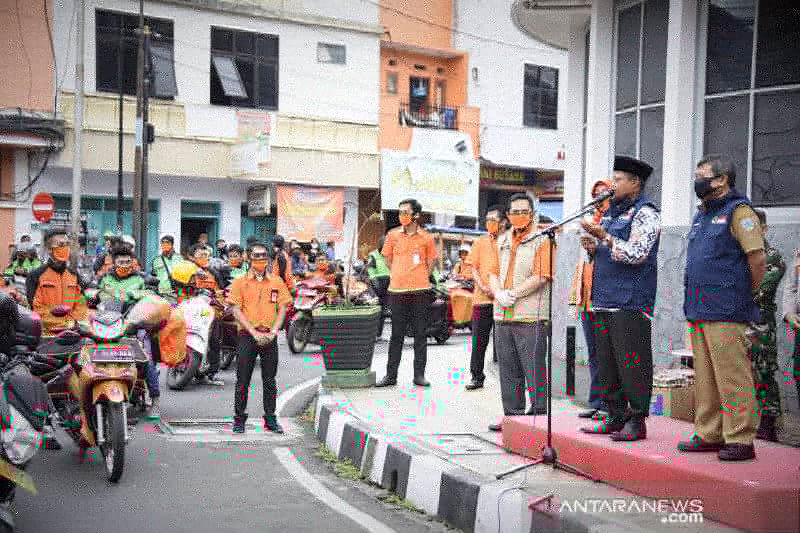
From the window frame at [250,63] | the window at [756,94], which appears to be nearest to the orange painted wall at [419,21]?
the window frame at [250,63]

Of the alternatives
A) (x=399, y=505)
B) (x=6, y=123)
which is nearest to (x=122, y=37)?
(x=6, y=123)

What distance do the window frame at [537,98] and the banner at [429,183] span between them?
403 cm

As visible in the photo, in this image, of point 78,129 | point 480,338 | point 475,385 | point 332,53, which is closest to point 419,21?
point 332,53

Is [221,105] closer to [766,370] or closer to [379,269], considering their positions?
[379,269]

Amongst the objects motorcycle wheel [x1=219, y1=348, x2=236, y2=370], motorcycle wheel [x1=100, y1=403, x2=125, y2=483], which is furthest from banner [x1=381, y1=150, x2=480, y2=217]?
motorcycle wheel [x1=100, y1=403, x2=125, y2=483]

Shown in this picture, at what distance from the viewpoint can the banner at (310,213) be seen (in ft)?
98.1

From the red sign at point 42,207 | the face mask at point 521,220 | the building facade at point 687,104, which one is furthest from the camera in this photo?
the red sign at point 42,207

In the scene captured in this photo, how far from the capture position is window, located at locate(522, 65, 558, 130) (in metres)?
35.1

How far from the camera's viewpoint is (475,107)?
1326 inches

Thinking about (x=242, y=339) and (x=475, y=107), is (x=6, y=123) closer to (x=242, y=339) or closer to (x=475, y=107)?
(x=475, y=107)

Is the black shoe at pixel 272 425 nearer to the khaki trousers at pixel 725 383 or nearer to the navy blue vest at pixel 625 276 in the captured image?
the navy blue vest at pixel 625 276

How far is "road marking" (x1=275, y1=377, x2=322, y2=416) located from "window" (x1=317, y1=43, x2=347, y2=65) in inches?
769

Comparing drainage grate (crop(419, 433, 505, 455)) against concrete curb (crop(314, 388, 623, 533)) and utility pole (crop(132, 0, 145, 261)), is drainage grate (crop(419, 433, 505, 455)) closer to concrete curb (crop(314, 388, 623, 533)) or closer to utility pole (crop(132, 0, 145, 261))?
concrete curb (crop(314, 388, 623, 533))

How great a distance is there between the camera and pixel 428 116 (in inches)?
1325
